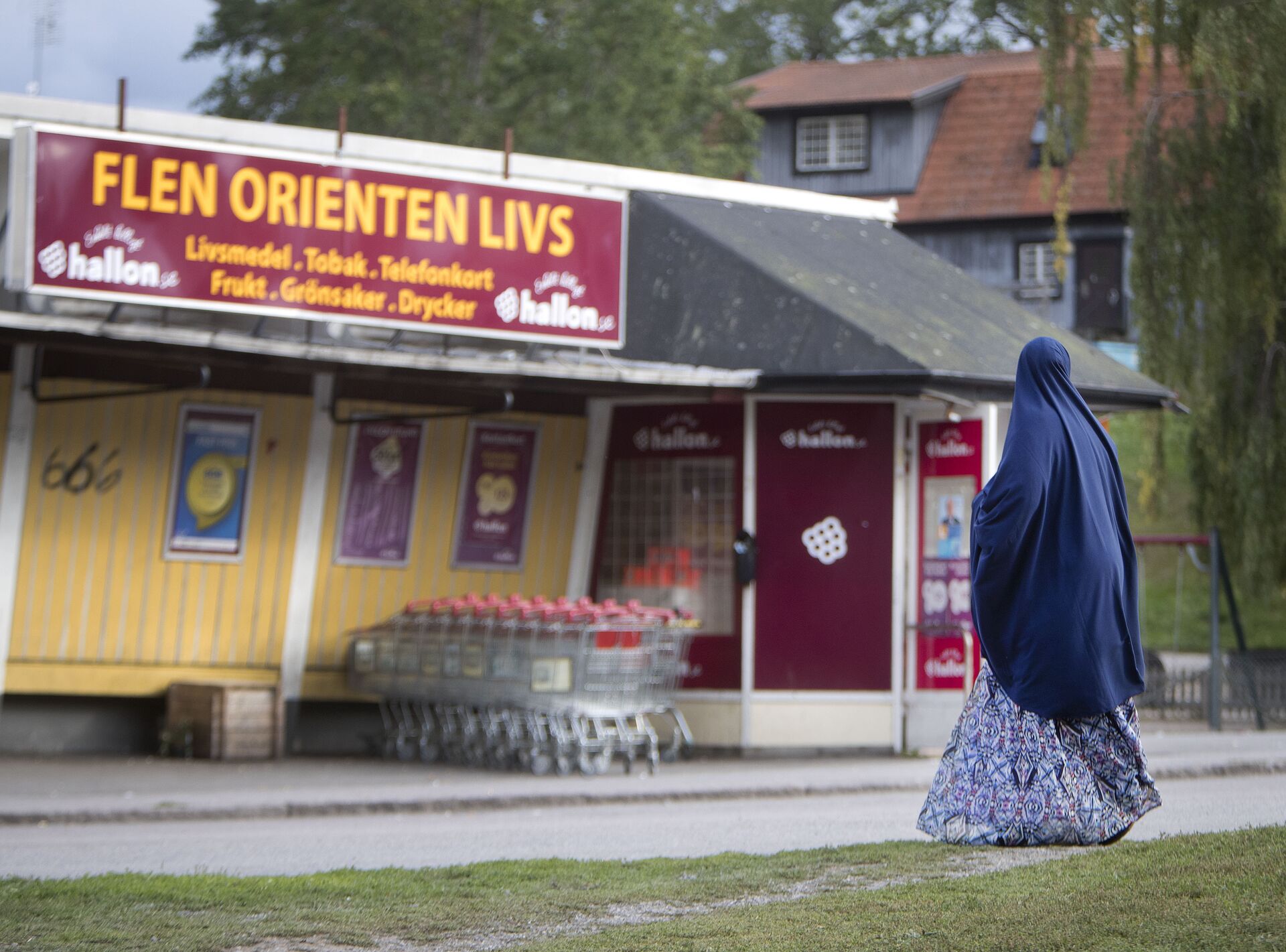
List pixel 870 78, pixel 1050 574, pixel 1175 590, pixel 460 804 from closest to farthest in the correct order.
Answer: pixel 1050 574, pixel 460 804, pixel 1175 590, pixel 870 78

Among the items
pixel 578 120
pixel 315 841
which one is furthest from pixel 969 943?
pixel 578 120

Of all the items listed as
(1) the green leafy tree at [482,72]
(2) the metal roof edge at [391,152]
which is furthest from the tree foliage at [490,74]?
(2) the metal roof edge at [391,152]

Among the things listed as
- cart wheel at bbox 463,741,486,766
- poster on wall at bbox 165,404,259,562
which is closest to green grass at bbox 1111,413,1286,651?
cart wheel at bbox 463,741,486,766

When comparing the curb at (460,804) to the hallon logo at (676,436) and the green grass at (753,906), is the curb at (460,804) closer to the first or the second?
the green grass at (753,906)

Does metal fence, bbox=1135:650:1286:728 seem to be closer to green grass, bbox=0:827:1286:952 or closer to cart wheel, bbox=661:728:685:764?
cart wheel, bbox=661:728:685:764

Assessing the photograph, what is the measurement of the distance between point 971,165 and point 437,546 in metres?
32.8

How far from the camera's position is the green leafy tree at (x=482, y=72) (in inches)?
1484

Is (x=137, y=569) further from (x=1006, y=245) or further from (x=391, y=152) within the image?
(x=1006, y=245)

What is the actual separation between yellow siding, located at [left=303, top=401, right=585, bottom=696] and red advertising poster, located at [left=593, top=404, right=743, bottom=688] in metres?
0.42

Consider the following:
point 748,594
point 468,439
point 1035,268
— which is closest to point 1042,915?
point 748,594

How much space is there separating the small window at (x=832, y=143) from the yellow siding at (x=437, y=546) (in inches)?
1228

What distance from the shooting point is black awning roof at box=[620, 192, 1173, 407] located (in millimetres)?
15461

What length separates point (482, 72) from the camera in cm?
3825

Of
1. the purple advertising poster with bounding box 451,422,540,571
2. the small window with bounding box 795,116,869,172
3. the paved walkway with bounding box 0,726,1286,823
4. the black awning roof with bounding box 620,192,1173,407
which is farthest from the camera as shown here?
the small window with bounding box 795,116,869,172
